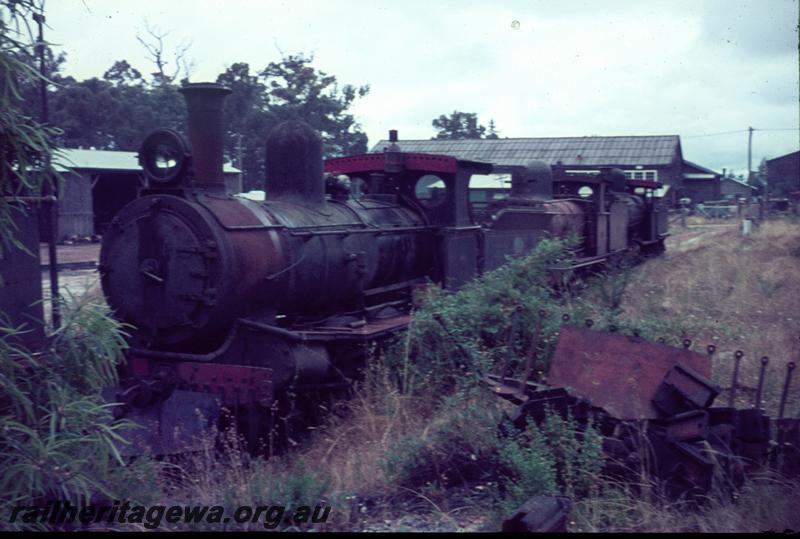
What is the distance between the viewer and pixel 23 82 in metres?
4.09

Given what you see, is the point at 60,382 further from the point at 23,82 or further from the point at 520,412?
the point at 520,412

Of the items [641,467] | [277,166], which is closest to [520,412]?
[641,467]

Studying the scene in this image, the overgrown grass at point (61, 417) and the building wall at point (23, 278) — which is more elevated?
the building wall at point (23, 278)

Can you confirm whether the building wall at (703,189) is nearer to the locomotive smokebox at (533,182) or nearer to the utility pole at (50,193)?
the locomotive smokebox at (533,182)

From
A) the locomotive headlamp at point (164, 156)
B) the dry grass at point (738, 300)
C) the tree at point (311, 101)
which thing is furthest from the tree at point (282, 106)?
the locomotive headlamp at point (164, 156)

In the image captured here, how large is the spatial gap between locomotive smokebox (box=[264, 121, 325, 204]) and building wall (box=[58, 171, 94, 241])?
20743 millimetres

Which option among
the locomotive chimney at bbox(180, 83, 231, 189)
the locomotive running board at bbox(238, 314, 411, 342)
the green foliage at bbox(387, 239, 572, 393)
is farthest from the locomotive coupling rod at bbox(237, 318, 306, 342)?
the locomotive chimney at bbox(180, 83, 231, 189)

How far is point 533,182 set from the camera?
47.5ft

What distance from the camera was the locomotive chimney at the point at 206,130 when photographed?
6707mm

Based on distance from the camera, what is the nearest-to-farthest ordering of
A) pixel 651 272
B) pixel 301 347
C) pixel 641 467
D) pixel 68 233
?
1. pixel 641 467
2. pixel 301 347
3. pixel 651 272
4. pixel 68 233

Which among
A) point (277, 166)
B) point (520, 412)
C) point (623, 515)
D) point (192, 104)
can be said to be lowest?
point (623, 515)

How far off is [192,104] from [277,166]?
1.19 meters

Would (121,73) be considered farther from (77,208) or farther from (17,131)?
(17,131)

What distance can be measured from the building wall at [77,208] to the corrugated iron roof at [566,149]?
58.7 feet
